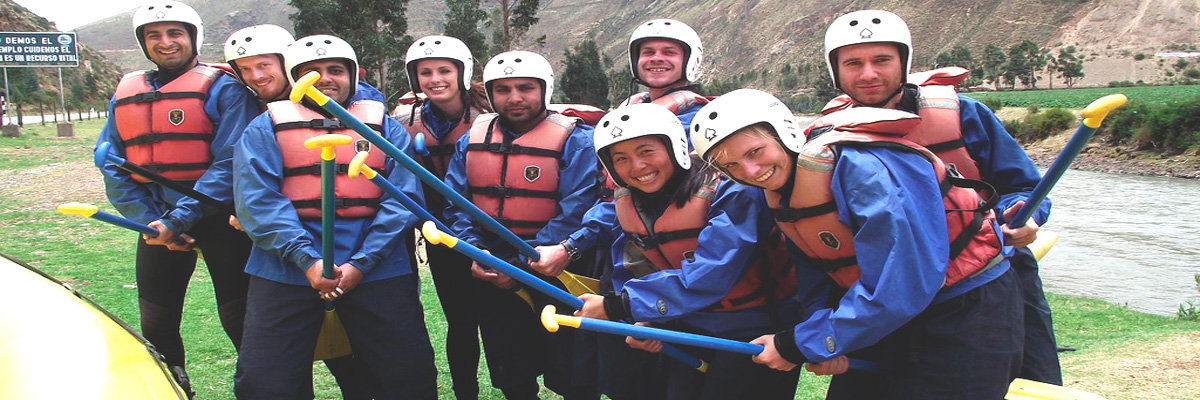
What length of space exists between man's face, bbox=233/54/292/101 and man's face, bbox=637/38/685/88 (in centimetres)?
179

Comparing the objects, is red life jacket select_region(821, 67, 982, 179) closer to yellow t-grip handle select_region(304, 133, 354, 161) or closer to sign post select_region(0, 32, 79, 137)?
yellow t-grip handle select_region(304, 133, 354, 161)

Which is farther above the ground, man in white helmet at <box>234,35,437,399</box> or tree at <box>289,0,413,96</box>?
tree at <box>289,0,413,96</box>

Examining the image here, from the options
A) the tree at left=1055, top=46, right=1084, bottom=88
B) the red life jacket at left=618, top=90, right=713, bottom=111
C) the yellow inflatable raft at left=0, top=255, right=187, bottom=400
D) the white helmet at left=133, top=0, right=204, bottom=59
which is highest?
the tree at left=1055, top=46, right=1084, bottom=88

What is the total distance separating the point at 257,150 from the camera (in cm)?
385

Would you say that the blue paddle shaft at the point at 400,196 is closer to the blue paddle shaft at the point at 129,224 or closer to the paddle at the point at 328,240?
the paddle at the point at 328,240

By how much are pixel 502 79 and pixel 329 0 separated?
22.7 m

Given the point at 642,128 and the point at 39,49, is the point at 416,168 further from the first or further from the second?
the point at 39,49

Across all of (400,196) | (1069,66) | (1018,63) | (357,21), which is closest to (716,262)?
(400,196)

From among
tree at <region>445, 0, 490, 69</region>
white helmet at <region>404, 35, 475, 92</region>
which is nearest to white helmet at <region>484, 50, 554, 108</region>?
white helmet at <region>404, 35, 475, 92</region>

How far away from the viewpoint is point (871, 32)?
10.9ft

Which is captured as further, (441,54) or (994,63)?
(994,63)

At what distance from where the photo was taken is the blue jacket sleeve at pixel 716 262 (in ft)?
10.3

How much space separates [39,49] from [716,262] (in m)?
38.5

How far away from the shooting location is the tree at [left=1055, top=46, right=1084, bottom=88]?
8119 cm
